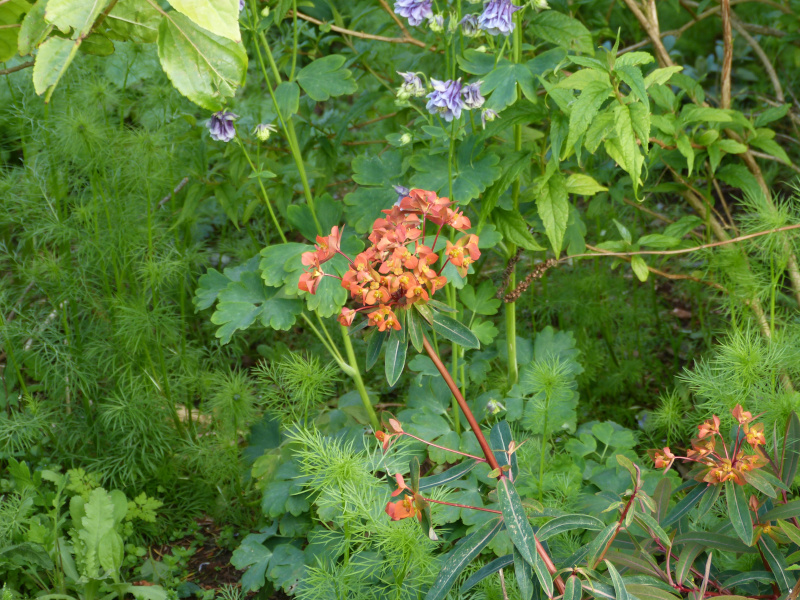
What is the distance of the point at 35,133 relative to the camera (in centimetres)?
233

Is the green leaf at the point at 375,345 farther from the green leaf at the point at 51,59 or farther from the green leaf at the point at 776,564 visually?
the green leaf at the point at 776,564

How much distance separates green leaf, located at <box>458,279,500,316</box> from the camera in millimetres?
2211

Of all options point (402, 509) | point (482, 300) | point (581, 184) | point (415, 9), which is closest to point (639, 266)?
point (581, 184)

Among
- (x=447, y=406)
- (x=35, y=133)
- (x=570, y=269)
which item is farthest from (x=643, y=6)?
(x=35, y=133)

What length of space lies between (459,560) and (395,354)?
363 mm

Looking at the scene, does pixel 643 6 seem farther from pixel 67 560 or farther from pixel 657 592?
pixel 67 560

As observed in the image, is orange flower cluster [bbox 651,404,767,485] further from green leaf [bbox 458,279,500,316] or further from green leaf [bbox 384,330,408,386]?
green leaf [bbox 458,279,500,316]

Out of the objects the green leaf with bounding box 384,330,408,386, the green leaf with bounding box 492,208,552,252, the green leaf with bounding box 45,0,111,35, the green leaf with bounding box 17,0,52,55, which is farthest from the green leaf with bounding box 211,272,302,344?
the green leaf with bounding box 45,0,111,35

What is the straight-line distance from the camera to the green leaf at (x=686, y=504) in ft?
4.29

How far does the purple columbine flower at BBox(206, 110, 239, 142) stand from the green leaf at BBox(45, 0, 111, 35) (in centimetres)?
109

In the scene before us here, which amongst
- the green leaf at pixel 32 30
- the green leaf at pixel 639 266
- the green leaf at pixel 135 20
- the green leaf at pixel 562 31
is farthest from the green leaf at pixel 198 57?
the green leaf at pixel 639 266

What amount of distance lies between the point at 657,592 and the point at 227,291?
136cm

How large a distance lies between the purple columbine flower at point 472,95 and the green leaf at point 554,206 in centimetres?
25

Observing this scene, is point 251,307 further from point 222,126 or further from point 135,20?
point 135,20
